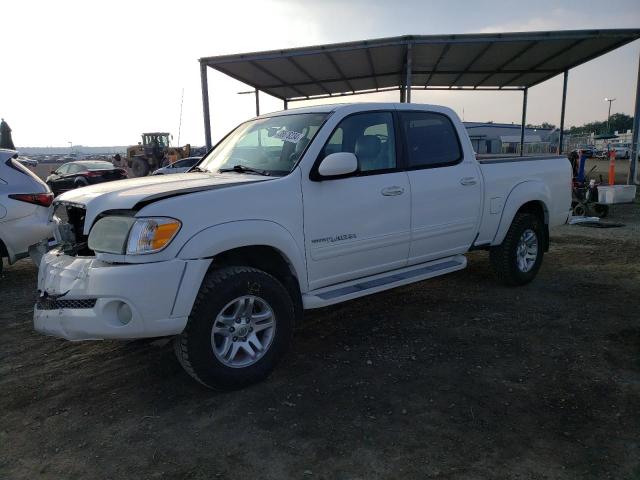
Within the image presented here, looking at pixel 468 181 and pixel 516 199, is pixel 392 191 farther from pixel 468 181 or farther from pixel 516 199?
pixel 516 199

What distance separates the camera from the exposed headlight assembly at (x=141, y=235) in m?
2.86

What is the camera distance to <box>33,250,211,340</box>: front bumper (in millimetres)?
2805

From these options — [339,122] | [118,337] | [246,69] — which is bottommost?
[118,337]

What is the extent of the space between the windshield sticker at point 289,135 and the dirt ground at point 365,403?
5.63 feet

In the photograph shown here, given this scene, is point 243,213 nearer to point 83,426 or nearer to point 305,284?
point 305,284

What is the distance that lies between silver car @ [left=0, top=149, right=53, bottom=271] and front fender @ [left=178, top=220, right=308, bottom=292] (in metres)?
3.76

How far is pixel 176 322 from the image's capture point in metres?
2.90

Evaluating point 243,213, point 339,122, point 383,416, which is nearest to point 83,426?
point 243,213

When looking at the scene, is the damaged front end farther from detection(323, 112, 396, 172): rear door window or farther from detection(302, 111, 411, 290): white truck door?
detection(323, 112, 396, 172): rear door window

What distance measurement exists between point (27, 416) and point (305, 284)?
2.00 metres

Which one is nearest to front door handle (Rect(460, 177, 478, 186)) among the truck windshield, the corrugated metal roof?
the truck windshield

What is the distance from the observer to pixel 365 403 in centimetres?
306

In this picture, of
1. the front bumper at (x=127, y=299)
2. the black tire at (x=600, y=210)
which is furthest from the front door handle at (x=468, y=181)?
the black tire at (x=600, y=210)

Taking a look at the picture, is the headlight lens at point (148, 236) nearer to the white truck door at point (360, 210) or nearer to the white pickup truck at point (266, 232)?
the white pickup truck at point (266, 232)
